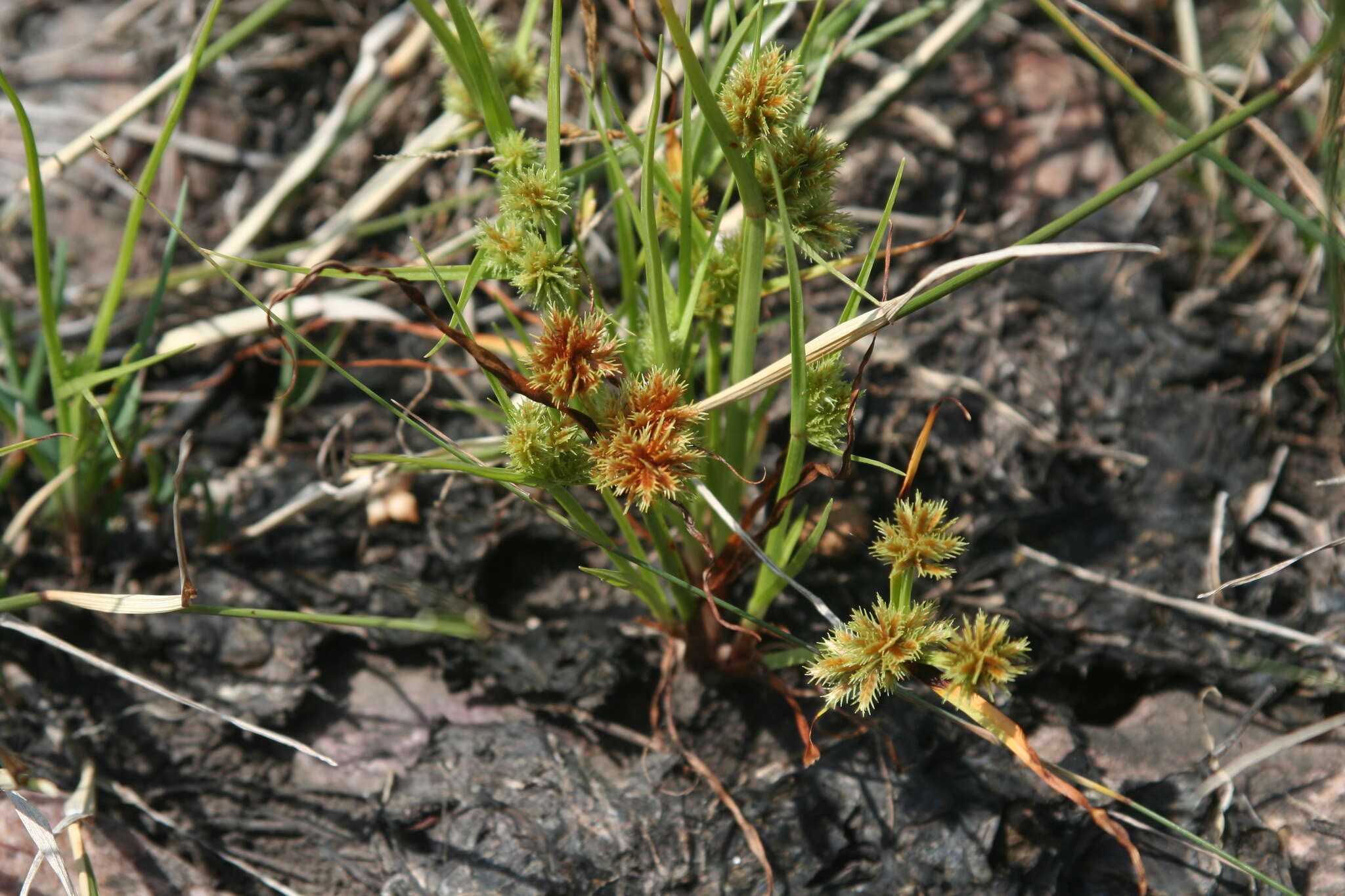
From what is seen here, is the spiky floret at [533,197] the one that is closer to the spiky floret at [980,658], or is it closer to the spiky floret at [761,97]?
the spiky floret at [761,97]

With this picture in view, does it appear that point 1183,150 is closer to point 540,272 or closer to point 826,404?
point 826,404

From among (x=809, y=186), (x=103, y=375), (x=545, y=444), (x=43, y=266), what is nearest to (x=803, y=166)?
(x=809, y=186)

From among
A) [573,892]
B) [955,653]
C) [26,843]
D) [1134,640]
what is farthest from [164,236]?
[1134,640]

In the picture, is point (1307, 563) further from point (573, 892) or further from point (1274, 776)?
point (573, 892)

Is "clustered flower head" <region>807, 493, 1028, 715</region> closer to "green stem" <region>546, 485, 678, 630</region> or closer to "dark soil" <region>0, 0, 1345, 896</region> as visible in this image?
"green stem" <region>546, 485, 678, 630</region>

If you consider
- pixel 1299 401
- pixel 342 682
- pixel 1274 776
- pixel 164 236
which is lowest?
pixel 1274 776

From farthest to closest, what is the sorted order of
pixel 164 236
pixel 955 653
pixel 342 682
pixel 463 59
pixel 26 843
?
pixel 164 236, pixel 342 682, pixel 26 843, pixel 463 59, pixel 955 653
